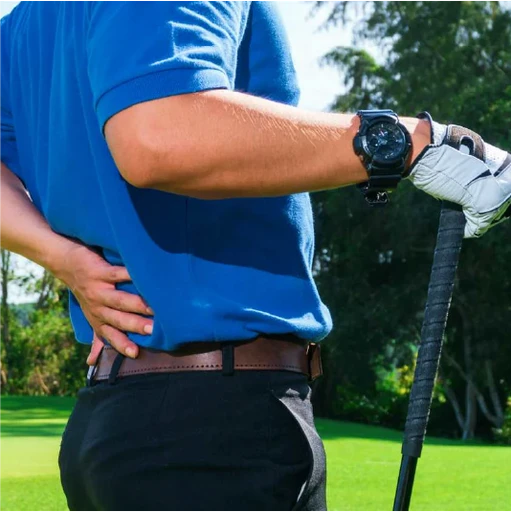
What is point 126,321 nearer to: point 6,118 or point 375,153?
point 375,153

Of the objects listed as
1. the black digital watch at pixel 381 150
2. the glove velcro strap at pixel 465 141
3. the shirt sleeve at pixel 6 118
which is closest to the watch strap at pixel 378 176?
the black digital watch at pixel 381 150

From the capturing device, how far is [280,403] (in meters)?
1.85

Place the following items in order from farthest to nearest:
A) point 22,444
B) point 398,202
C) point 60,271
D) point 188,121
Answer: point 398,202
point 22,444
point 60,271
point 188,121

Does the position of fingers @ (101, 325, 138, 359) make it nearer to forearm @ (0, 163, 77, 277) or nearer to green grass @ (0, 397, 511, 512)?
forearm @ (0, 163, 77, 277)

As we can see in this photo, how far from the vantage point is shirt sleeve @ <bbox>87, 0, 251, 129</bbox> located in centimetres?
157

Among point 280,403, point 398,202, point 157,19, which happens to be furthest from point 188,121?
point 398,202

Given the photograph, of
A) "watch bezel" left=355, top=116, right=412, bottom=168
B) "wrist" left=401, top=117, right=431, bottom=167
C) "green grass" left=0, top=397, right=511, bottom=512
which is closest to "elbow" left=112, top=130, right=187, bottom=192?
"watch bezel" left=355, top=116, right=412, bottom=168

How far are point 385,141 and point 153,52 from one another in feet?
1.45

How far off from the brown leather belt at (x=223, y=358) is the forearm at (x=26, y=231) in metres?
0.28

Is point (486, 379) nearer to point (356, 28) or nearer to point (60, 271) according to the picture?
point (356, 28)

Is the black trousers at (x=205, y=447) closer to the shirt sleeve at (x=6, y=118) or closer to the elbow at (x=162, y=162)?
the elbow at (x=162, y=162)

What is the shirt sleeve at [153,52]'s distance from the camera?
5.16 ft

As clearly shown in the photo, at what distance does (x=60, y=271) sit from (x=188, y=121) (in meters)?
0.65

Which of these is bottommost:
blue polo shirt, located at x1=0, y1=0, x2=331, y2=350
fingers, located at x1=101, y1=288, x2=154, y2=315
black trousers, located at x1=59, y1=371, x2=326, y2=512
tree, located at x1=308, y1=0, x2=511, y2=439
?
tree, located at x1=308, y1=0, x2=511, y2=439
